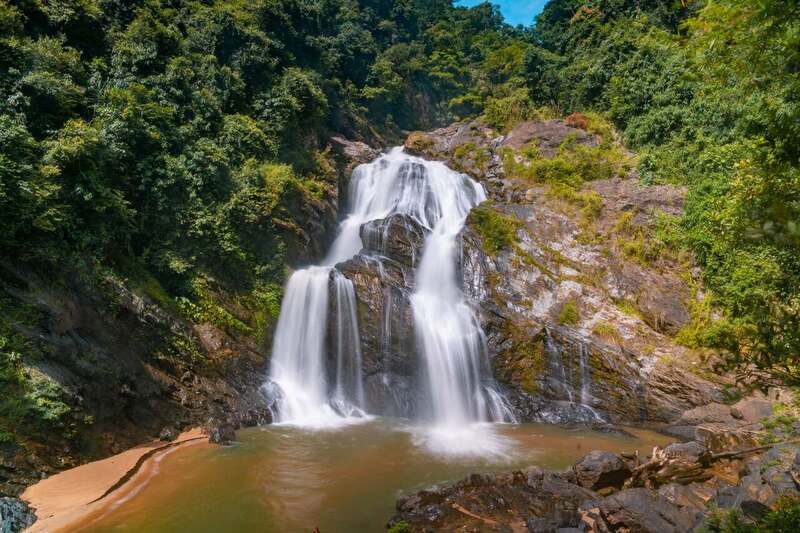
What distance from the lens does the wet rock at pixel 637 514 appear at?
21.1 ft

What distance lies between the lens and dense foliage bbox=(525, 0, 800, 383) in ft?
10.6

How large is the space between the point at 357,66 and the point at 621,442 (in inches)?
1181

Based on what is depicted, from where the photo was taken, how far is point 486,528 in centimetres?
681

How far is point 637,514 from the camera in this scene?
21.7ft

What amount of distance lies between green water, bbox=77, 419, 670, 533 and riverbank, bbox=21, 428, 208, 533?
134 mm

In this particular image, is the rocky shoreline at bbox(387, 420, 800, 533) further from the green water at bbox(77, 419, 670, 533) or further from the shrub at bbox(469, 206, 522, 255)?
the shrub at bbox(469, 206, 522, 255)

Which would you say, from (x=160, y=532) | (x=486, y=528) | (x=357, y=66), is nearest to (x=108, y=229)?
(x=160, y=532)

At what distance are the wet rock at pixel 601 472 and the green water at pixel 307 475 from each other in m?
1.79

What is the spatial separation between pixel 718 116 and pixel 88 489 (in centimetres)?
2433

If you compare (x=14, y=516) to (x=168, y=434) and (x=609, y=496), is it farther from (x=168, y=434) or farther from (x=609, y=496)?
(x=609, y=496)

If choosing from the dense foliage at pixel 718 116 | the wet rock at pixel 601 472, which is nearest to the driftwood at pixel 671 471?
the wet rock at pixel 601 472

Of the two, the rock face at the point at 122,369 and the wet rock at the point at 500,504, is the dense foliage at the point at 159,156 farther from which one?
the wet rock at the point at 500,504

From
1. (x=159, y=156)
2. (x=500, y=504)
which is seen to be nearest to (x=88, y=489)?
(x=500, y=504)

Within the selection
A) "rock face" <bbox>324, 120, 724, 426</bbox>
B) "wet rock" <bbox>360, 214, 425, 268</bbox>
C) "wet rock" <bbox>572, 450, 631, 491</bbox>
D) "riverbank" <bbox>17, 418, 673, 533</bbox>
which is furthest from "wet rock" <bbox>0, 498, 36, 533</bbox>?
"wet rock" <bbox>360, 214, 425, 268</bbox>
